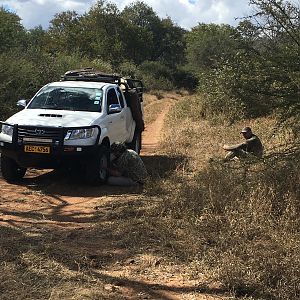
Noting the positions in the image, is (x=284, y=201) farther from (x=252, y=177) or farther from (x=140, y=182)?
(x=140, y=182)

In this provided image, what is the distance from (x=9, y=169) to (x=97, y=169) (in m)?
1.66

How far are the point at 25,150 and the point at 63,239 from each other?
314 cm

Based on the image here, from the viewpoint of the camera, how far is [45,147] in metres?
8.39

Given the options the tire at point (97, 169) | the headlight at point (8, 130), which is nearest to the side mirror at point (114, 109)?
the tire at point (97, 169)

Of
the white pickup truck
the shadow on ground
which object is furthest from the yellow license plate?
the shadow on ground

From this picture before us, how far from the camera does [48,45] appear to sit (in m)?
50.0

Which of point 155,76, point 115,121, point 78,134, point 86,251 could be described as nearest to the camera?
point 86,251

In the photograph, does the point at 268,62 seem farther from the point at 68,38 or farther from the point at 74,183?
the point at 68,38

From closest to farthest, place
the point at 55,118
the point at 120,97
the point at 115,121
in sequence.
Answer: the point at 55,118, the point at 115,121, the point at 120,97

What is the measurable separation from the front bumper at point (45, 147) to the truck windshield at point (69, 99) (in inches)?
44.8

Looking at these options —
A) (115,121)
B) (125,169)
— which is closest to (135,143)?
(115,121)

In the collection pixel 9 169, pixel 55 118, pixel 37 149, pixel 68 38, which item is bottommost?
pixel 9 169

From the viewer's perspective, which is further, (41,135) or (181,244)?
(41,135)

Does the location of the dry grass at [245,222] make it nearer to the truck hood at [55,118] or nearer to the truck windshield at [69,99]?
the truck hood at [55,118]
